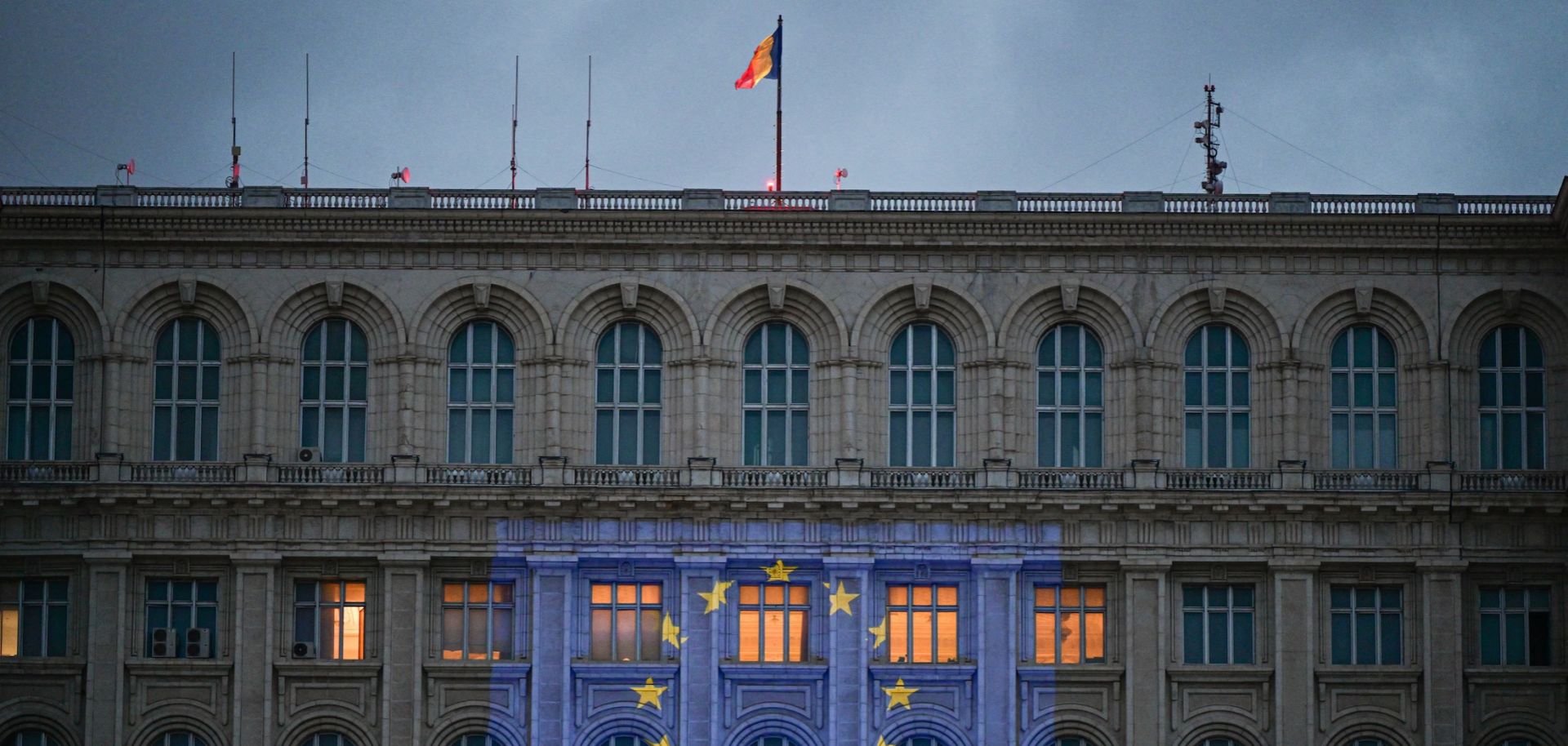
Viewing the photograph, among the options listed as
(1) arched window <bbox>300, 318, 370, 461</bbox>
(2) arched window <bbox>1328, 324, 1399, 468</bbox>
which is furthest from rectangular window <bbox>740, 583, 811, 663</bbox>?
(2) arched window <bbox>1328, 324, 1399, 468</bbox>

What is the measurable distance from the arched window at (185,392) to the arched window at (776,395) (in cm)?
1527

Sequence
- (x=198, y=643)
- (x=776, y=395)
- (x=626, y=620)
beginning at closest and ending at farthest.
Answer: (x=198, y=643), (x=626, y=620), (x=776, y=395)

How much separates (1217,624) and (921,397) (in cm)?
1051

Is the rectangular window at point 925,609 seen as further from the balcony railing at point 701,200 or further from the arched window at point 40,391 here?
the arched window at point 40,391

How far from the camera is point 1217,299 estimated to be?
2608 inches

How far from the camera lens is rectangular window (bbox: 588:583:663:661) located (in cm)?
6538

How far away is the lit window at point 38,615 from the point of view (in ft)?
215

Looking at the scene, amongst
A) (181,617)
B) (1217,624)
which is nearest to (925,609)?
(1217,624)

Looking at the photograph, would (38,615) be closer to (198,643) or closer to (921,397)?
(198,643)

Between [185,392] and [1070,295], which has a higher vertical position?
[1070,295]

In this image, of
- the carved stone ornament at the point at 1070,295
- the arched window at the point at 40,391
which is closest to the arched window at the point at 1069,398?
the carved stone ornament at the point at 1070,295

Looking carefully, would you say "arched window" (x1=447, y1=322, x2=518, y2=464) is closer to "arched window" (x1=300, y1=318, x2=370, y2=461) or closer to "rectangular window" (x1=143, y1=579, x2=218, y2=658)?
"arched window" (x1=300, y1=318, x2=370, y2=461)

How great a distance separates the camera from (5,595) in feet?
216

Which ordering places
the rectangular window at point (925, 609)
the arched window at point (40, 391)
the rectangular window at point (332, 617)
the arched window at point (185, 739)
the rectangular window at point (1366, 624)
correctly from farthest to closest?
the arched window at point (40, 391)
the rectangular window at point (925, 609)
the rectangular window at point (332, 617)
the rectangular window at point (1366, 624)
the arched window at point (185, 739)
